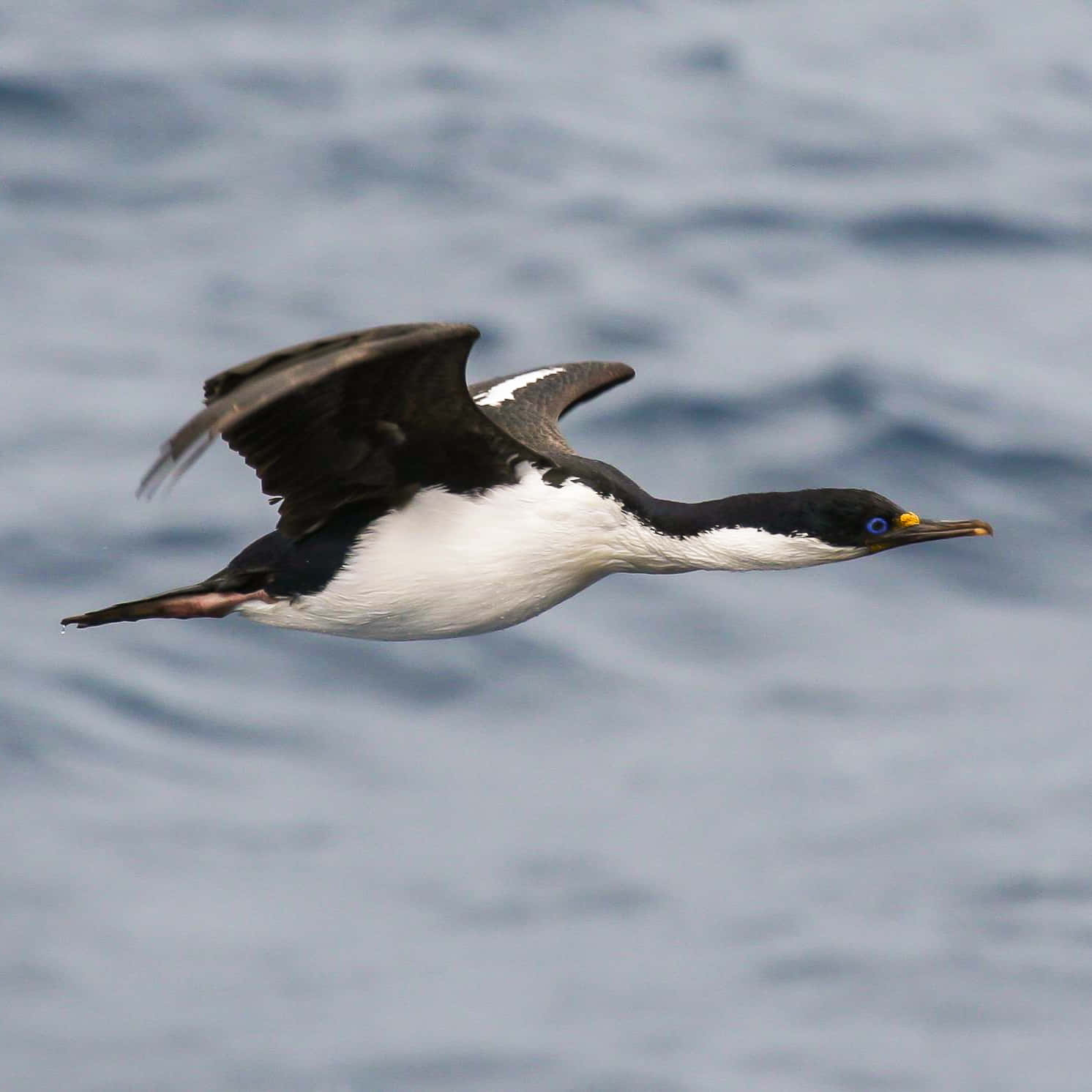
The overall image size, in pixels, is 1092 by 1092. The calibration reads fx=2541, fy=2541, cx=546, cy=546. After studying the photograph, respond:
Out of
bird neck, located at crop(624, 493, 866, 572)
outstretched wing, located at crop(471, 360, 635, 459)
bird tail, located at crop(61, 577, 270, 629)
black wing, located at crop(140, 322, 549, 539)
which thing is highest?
outstretched wing, located at crop(471, 360, 635, 459)

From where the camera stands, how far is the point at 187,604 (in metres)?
9.20

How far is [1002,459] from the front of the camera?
17047 millimetres

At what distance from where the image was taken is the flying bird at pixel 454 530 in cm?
869

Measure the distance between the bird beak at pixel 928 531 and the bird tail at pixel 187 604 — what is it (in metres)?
2.30

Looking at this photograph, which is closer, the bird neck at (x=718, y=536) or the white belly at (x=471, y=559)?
the white belly at (x=471, y=559)

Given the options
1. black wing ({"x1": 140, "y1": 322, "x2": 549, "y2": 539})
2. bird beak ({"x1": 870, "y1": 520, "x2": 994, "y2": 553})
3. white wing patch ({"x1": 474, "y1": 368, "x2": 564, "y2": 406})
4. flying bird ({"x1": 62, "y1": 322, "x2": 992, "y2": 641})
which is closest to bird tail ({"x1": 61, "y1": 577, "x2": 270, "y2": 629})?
flying bird ({"x1": 62, "y1": 322, "x2": 992, "y2": 641})

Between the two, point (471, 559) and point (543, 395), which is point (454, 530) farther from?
point (543, 395)

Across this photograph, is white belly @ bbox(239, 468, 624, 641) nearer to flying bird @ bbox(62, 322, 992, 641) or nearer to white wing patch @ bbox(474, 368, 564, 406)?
flying bird @ bbox(62, 322, 992, 641)

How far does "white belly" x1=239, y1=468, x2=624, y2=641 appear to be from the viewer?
901 cm

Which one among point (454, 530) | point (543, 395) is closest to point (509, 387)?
point (543, 395)

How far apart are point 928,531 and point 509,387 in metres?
2.13

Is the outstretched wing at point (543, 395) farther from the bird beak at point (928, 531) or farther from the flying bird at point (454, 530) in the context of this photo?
the bird beak at point (928, 531)

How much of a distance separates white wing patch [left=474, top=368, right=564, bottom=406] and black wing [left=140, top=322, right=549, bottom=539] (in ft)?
4.98

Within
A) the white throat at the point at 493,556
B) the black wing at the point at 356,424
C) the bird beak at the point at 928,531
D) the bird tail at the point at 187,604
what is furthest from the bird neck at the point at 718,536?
the bird tail at the point at 187,604
